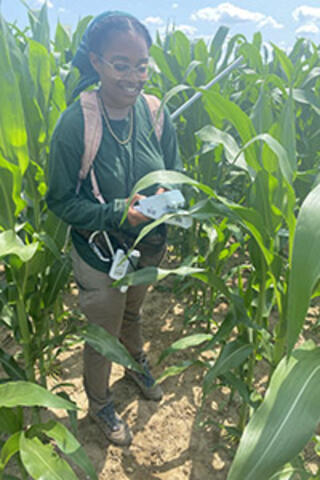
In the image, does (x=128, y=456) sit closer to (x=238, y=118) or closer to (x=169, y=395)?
(x=169, y=395)

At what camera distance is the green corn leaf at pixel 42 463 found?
2.89 ft

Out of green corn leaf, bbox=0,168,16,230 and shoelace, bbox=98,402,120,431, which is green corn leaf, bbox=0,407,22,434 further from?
shoelace, bbox=98,402,120,431

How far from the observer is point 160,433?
1.67 metres

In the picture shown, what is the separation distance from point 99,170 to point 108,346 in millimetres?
545

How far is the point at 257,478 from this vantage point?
646 millimetres

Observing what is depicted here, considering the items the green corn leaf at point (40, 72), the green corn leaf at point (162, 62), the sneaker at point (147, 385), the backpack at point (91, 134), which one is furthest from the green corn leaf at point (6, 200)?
the green corn leaf at point (162, 62)

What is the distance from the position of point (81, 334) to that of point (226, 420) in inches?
31.6

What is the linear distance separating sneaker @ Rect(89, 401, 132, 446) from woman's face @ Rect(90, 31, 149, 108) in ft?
3.80

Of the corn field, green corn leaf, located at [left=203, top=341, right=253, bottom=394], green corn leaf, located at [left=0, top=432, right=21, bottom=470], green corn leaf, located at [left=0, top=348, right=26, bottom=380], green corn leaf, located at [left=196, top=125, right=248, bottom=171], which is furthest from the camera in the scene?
green corn leaf, located at [left=0, top=348, right=26, bottom=380]

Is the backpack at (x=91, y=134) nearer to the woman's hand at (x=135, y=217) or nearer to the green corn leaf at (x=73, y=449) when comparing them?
the woman's hand at (x=135, y=217)

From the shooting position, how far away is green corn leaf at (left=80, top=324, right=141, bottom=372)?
1.25m

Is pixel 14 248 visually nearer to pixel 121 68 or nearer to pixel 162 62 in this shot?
pixel 121 68

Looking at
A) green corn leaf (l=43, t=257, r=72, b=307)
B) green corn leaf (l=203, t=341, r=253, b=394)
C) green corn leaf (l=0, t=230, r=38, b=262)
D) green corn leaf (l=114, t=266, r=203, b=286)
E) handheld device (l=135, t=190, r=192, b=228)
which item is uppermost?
green corn leaf (l=0, t=230, r=38, b=262)

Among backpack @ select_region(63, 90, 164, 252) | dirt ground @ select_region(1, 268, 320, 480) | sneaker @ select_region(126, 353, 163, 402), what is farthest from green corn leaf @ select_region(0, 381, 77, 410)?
sneaker @ select_region(126, 353, 163, 402)
